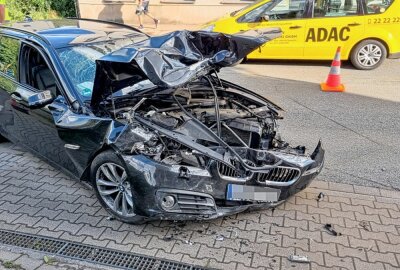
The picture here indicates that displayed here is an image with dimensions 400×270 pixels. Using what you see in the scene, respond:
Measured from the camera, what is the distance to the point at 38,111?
13.0 feet

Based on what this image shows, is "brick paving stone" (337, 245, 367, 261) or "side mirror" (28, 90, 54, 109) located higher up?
"side mirror" (28, 90, 54, 109)

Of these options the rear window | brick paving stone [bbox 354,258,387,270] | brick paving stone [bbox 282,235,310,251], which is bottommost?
brick paving stone [bbox 354,258,387,270]

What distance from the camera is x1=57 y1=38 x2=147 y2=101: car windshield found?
378 centimetres

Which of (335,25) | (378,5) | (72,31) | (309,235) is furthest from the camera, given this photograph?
(335,25)

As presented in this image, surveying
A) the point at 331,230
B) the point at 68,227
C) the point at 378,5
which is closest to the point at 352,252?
the point at 331,230

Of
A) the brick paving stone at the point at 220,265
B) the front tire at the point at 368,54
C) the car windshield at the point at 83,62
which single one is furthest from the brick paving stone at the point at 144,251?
the front tire at the point at 368,54

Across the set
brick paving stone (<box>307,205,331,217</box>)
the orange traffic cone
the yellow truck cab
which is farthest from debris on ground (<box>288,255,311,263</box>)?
the yellow truck cab

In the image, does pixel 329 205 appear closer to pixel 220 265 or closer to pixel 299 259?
pixel 299 259

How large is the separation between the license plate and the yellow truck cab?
20.0 ft

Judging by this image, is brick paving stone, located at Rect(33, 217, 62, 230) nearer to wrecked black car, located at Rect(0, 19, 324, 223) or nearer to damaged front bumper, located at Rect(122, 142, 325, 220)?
wrecked black car, located at Rect(0, 19, 324, 223)

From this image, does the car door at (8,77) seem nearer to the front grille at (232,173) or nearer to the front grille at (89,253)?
the front grille at (89,253)

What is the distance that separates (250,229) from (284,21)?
6.28 m

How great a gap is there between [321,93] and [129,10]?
397 inches

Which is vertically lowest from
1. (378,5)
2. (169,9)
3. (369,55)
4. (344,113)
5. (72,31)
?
(344,113)
